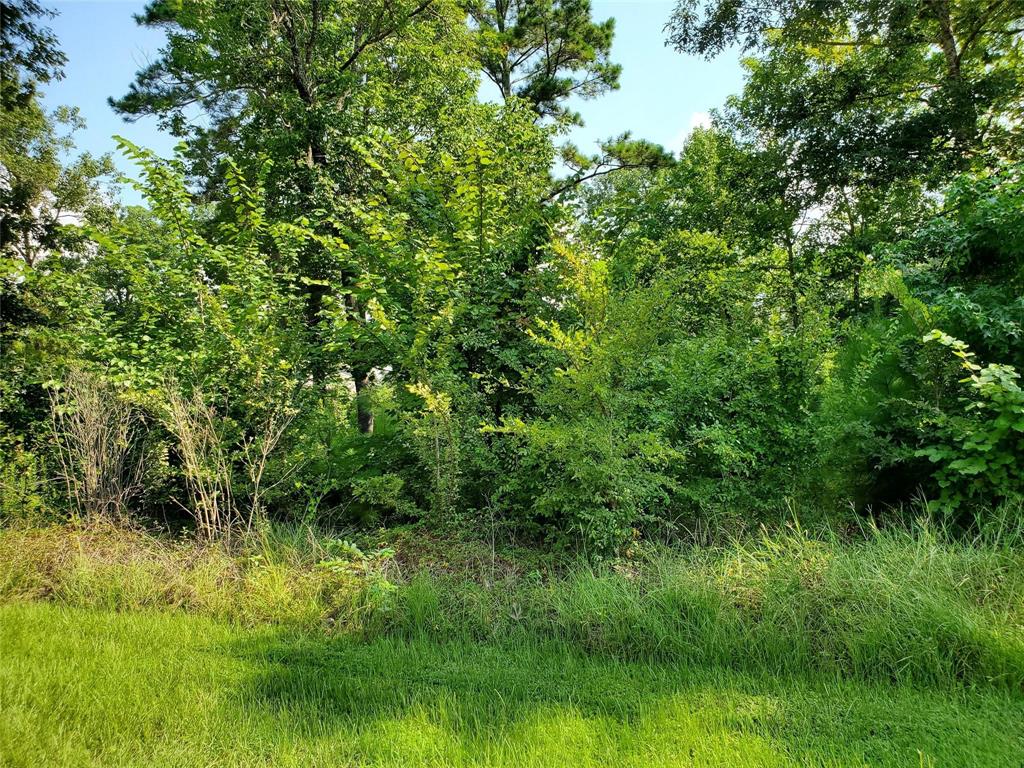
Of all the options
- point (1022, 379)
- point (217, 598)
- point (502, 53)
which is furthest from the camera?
point (502, 53)

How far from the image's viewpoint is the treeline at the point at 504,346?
4.10m

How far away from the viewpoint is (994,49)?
10.8m

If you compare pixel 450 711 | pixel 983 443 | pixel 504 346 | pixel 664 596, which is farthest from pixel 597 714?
pixel 504 346

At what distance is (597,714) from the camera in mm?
2393

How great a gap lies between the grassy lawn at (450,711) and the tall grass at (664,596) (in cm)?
17

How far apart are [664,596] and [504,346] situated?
327cm

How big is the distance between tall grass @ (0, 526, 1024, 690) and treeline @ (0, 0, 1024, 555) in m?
0.59

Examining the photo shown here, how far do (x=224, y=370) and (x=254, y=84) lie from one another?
25.2ft

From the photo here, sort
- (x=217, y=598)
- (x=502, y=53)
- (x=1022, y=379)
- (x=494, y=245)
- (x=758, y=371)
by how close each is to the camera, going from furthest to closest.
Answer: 1. (x=502, y=53)
2. (x=494, y=245)
3. (x=758, y=371)
4. (x=1022, y=379)
5. (x=217, y=598)

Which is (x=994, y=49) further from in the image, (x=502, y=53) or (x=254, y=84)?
(x=254, y=84)

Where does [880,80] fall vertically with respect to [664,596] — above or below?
above

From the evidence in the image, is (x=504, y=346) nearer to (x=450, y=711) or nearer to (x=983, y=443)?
(x=450, y=711)

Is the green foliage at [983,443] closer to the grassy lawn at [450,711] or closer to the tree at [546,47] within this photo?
the grassy lawn at [450,711]

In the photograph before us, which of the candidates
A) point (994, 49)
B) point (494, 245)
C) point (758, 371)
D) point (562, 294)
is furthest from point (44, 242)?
point (994, 49)
